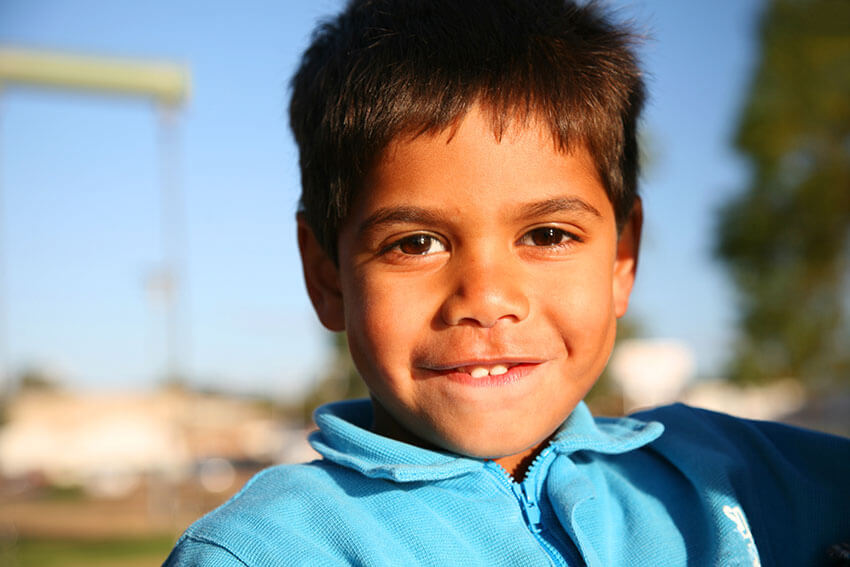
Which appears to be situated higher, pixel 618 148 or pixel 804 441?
pixel 618 148

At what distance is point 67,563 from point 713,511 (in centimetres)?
1010

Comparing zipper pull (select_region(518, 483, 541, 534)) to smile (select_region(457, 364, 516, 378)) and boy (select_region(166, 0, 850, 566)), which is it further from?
smile (select_region(457, 364, 516, 378))

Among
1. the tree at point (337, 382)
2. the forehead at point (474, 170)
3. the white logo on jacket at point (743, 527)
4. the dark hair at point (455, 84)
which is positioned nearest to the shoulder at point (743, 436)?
the white logo on jacket at point (743, 527)

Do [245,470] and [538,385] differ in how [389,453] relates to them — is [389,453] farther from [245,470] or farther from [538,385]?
[245,470]

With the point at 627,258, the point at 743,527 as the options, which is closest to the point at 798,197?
the point at 627,258

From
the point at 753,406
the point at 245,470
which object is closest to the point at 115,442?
the point at 245,470

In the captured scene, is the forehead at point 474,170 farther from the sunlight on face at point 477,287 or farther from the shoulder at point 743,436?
the shoulder at point 743,436

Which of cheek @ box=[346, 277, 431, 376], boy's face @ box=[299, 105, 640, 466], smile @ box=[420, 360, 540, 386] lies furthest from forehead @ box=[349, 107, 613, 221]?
smile @ box=[420, 360, 540, 386]

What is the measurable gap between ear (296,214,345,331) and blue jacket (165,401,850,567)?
176 mm

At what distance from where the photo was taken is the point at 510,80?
4.55ft

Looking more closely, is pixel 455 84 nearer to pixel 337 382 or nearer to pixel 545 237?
pixel 545 237

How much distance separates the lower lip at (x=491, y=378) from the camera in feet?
4.31

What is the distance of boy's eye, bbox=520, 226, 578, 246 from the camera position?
1.35 m

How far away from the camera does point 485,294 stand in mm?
1276
